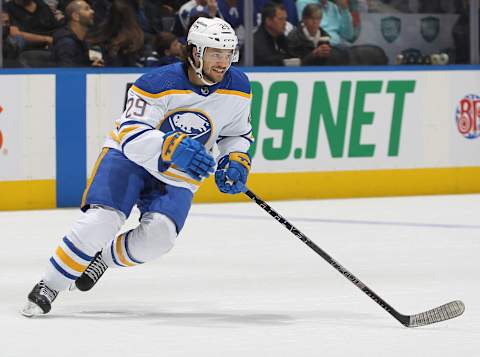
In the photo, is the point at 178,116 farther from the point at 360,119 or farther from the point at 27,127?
the point at 360,119

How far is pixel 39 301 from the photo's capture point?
4.67 meters

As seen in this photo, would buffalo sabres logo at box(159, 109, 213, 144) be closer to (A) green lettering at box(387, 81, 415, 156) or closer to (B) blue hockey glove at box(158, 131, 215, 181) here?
(B) blue hockey glove at box(158, 131, 215, 181)

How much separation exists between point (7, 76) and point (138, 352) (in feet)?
14.3

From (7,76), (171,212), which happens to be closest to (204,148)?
(171,212)

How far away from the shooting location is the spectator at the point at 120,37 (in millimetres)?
8373

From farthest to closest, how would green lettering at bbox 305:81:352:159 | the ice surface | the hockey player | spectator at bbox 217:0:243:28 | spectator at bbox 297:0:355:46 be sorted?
1. spectator at bbox 297:0:355:46
2. green lettering at bbox 305:81:352:159
3. spectator at bbox 217:0:243:28
4. the hockey player
5. the ice surface

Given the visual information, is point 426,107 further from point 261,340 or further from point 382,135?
point 261,340

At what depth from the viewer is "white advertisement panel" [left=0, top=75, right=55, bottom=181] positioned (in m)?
8.20

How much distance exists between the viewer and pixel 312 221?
7.84 meters

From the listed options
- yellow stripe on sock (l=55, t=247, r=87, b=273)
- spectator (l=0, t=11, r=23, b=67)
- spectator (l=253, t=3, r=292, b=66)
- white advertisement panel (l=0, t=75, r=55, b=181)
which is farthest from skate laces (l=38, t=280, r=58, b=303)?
spectator (l=253, t=3, r=292, b=66)

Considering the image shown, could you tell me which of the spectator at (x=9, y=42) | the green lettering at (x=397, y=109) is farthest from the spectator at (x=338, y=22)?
the spectator at (x=9, y=42)

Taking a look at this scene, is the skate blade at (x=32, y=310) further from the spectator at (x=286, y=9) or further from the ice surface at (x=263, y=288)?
the spectator at (x=286, y=9)

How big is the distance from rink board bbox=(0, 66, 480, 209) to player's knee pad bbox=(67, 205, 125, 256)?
3629 mm

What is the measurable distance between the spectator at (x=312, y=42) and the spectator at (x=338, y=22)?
4 centimetres
